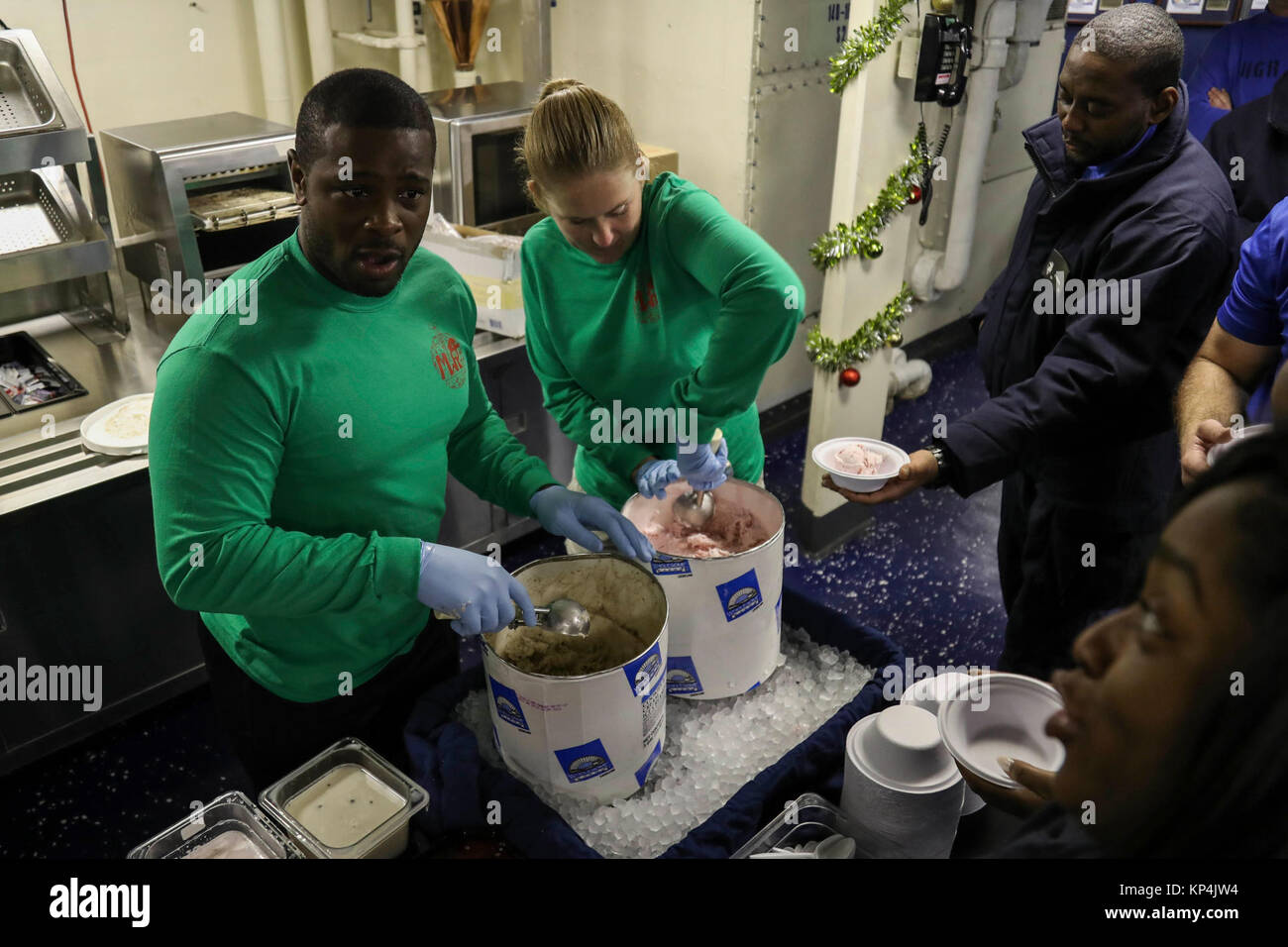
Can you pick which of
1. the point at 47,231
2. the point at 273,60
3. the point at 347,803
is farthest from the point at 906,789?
the point at 273,60

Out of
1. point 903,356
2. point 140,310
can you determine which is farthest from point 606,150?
point 903,356

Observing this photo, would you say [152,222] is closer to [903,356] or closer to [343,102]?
[343,102]

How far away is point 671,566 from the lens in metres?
1.37

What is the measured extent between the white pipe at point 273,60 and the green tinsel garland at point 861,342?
221 cm

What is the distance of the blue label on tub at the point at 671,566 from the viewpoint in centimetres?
136

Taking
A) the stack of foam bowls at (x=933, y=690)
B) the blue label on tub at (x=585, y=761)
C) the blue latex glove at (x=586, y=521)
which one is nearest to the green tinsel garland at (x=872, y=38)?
the blue latex glove at (x=586, y=521)

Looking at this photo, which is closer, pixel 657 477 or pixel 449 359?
pixel 449 359

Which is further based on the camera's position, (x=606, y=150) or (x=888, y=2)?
(x=888, y=2)

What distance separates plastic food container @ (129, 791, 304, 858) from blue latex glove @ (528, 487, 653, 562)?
0.63 metres

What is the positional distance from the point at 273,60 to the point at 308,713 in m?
2.82

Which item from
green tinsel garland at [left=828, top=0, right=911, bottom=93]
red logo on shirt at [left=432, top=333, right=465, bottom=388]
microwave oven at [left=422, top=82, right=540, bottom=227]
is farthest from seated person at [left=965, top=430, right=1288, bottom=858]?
microwave oven at [left=422, top=82, right=540, bottom=227]

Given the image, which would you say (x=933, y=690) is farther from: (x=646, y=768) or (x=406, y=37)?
(x=406, y=37)

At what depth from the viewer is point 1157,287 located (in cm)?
184
